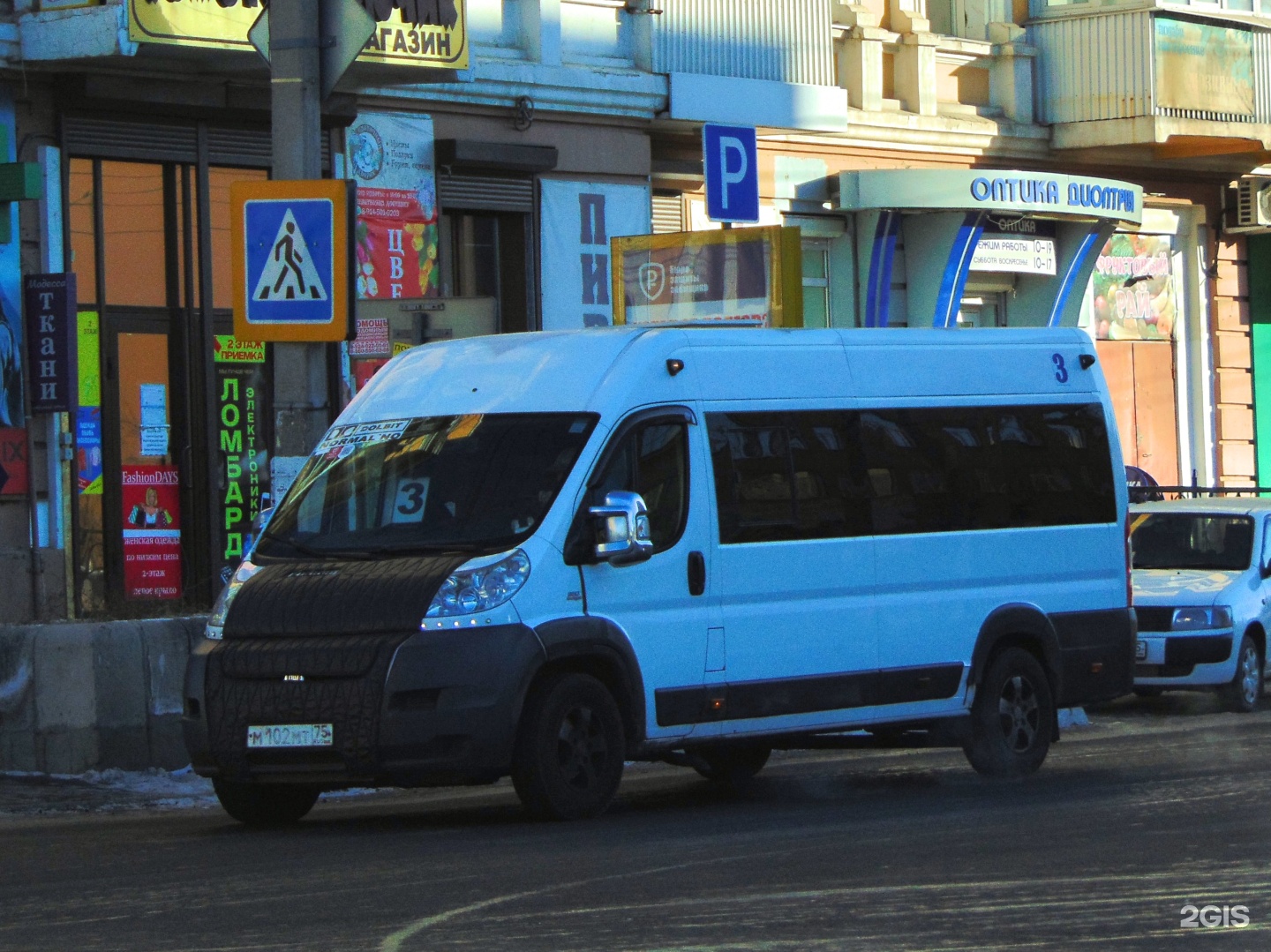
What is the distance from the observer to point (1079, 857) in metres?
8.91

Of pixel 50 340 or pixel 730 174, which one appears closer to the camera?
pixel 50 340

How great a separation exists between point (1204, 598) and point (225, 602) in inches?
363

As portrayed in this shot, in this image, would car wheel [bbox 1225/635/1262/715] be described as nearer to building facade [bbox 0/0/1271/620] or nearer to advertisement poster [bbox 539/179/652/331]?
building facade [bbox 0/0/1271/620]

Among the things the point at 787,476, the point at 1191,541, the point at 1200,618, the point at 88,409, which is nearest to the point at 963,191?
the point at 1191,541

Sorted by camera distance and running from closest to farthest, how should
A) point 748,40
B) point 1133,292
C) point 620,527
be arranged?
point 620,527, point 748,40, point 1133,292

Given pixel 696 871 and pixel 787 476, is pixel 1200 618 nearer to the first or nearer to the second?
pixel 787 476

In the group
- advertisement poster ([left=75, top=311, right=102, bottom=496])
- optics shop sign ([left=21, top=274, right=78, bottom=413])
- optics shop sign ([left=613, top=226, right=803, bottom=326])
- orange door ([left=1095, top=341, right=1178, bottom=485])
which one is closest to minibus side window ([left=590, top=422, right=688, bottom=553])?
optics shop sign ([left=613, top=226, right=803, bottom=326])

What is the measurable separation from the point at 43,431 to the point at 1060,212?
1267cm

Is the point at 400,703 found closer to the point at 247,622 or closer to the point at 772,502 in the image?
the point at 247,622

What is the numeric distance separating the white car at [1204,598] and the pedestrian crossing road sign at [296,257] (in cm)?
716

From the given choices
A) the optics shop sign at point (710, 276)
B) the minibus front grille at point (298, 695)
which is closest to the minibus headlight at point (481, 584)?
the minibus front grille at point (298, 695)

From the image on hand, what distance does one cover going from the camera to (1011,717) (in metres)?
12.9

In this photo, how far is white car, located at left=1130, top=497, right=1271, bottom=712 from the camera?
58.2ft

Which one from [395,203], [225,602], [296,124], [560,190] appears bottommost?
[225,602]
